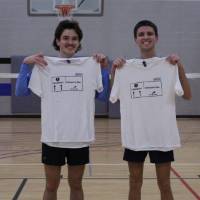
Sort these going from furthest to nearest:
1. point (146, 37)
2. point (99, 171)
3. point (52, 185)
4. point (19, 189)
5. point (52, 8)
Result: point (52, 8) → point (99, 171) → point (19, 189) → point (52, 185) → point (146, 37)

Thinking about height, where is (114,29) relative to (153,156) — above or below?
above

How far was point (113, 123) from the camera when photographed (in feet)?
40.1

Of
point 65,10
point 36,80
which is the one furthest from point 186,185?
point 65,10

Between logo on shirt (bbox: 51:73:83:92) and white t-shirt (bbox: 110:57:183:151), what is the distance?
0.29 metres

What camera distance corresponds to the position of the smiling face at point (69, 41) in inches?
146

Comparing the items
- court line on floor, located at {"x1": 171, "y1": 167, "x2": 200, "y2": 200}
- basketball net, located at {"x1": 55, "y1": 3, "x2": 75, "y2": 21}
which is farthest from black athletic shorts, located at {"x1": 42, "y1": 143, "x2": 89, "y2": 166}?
basketball net, located at {"x1": 55, "y1": 3, "x2": 75, "y2": 21}

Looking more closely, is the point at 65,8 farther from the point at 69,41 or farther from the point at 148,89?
the point at 148,89

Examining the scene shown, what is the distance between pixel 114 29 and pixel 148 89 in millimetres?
9776

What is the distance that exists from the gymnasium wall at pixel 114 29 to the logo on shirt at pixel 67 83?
9.51 meters

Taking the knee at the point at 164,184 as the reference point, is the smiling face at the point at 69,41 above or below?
above

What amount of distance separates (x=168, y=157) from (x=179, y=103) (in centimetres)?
984

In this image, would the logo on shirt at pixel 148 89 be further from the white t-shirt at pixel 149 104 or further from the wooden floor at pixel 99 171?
the wooden floor at pixel 99 171

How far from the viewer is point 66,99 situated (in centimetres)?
372

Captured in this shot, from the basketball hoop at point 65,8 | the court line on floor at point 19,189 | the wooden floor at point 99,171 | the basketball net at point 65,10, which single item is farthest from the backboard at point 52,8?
the court line on floor at point 19,189
